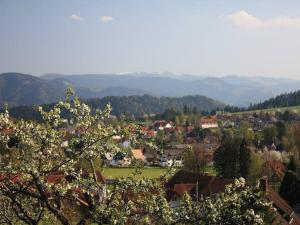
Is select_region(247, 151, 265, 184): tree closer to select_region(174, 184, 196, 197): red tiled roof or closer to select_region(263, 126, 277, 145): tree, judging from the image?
select_region(174, 184, 196, 197): red tiled roof

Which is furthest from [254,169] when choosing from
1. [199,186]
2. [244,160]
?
[199,186]

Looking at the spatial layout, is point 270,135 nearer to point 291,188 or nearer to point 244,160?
point 244,160

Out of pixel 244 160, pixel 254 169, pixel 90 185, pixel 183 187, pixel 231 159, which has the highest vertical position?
pixel 90 185

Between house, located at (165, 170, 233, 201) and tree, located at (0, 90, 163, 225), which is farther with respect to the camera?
house, located at (165, 170, 233, 201)

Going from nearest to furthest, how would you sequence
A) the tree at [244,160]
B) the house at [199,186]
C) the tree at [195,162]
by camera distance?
the house at [199,186] → the tree at [244,160] → the tree at [195,162]

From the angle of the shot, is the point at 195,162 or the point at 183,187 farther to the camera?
the point at 195,162

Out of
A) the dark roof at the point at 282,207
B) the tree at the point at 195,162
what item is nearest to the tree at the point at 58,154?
the dark roof at the point at 282,207

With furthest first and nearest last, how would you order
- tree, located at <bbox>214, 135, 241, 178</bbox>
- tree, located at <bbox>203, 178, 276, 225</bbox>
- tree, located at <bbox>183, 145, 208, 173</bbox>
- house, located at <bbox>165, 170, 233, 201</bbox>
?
1. tree, located at <bbox>183, 145, 208, 173</bbox>
2. tree, located at <bbox>214, 135, 241, 178</bbox>
3. house, located at <bbox>165, 170, 233, 201</bbox>
4. tree, located at <bbox>203, 178, 276, 225</bbox>

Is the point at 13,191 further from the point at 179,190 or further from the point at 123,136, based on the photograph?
the point at 179,190

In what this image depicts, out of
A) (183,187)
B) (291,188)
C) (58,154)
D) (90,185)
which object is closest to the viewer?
(90,185)

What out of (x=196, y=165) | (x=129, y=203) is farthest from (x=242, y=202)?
(x=196, y=165)

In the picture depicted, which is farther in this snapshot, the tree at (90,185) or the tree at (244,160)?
the tree at (244,160)

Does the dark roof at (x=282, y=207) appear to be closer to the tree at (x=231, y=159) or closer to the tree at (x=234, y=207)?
the tree at (x=231, y=159)

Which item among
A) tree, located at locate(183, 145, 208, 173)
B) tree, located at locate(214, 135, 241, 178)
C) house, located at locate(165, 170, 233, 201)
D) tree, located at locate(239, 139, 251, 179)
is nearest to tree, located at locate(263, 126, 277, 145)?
tree, located at locate(183, 145, 208, 173)
